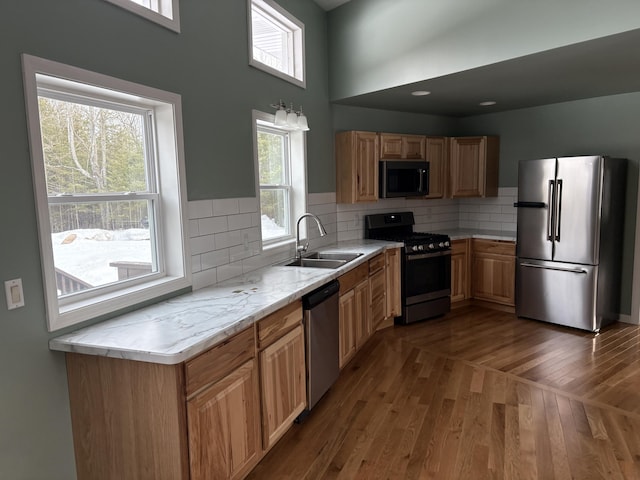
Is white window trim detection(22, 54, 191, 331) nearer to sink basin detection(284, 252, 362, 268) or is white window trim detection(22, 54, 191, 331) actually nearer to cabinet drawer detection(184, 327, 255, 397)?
cabinet drawer detection(184, 327, 255, 397)

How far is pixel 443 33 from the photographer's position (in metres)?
3.33

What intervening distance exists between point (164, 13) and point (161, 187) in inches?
37.9

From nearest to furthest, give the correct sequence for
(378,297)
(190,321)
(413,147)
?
1. (190,321)
2. (378,297)
3. (413,147)

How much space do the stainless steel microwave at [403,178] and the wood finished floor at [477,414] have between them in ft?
5.28

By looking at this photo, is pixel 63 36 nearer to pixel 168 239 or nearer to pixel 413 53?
pixel 168 239

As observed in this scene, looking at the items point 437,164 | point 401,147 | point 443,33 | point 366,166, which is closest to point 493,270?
point 437,164

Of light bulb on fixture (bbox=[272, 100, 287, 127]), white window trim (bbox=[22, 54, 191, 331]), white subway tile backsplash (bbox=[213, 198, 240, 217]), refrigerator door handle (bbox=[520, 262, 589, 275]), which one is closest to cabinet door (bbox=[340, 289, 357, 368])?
white subway tile backsplash (bbox=[213, 198, 240, 217])

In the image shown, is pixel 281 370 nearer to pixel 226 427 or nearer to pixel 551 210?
pixel 226 427

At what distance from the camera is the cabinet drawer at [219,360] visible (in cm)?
168

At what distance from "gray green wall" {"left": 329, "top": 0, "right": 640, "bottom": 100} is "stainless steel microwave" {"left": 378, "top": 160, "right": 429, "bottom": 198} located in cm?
93

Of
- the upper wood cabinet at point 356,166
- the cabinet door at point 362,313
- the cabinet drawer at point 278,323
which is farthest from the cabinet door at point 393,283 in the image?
the cabinet drawer at point 278,323

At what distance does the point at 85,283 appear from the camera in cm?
201

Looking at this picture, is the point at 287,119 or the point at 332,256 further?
the point at 332,256

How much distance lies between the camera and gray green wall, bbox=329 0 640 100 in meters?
2.68
